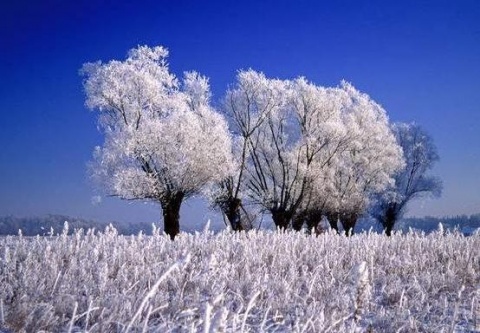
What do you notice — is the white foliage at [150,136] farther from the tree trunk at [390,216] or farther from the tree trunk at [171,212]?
the tree trunk at [390,216]

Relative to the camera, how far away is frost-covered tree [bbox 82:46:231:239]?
26625mm

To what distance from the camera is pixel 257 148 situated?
3619 cm

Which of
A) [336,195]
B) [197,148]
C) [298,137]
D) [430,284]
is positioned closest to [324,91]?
[298,137]

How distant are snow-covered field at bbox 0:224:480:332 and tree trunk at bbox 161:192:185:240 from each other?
19.6 m

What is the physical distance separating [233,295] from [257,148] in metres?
31.6

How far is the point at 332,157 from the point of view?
3659 cm

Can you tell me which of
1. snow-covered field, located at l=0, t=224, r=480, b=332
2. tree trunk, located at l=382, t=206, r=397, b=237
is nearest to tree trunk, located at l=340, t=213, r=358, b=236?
tree trunk, located at l=382, t=206, r=397, b=237

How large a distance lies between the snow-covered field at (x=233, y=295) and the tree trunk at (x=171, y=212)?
1964cm

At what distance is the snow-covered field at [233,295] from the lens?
3.20 metres

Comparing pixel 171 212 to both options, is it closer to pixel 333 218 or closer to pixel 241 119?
pixel 241 119

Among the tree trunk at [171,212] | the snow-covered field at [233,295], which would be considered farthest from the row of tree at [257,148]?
the snow-covered field at [233,295]

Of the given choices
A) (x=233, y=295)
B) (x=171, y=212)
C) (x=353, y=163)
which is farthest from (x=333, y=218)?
(x=233, y=295)

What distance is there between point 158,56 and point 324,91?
513 inches

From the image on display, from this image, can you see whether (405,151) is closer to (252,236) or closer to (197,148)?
(197,148)
